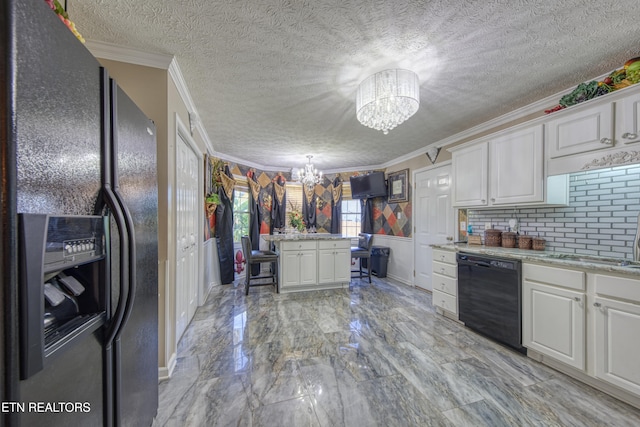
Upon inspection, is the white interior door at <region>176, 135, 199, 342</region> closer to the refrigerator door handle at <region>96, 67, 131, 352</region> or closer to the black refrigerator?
the black refrigerator

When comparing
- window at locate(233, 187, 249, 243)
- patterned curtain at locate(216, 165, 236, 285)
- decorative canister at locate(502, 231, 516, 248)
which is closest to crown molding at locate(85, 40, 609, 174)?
patterned curtain at locate(216, 165, 236, 285)

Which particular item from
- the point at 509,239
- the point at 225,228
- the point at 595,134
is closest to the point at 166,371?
the point at 225,228

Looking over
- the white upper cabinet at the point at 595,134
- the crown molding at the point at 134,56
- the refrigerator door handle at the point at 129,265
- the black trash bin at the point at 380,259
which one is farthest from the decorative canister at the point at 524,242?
the crown molding at the point at 134,56

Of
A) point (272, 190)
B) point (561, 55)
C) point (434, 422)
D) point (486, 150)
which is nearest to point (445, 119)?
point (486, 150)

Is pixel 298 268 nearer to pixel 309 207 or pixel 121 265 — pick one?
pixel 309 207

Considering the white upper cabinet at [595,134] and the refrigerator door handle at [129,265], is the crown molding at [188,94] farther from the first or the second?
the refrigerator door handle at [129,265]

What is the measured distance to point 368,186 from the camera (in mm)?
5285

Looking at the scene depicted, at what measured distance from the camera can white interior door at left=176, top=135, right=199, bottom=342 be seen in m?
2.29

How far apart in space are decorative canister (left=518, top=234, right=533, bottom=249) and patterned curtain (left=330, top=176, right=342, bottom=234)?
357 centimetres

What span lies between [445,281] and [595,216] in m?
1.46

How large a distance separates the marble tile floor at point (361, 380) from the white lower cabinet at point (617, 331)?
206 mm

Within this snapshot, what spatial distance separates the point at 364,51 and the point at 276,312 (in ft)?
9.66

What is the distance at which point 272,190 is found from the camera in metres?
5.45

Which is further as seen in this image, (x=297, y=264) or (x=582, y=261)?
(x=297, y=264)
